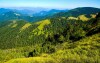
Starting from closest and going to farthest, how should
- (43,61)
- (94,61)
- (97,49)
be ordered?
(94,61), (43,61), (97,49)

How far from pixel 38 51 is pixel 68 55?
45.0 meters

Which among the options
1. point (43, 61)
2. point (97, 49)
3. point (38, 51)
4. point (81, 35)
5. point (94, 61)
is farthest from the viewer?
point (81, 35)

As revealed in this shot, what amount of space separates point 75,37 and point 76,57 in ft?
231

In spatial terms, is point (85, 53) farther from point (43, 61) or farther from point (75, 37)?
point (75, 37)

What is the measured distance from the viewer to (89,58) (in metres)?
78.8

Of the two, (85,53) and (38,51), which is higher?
(85,53)

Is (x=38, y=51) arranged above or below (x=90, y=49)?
below

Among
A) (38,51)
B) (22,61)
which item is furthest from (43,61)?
(38,51)

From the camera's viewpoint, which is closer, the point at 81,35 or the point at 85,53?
the point at 85,53

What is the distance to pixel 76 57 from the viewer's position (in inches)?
3273

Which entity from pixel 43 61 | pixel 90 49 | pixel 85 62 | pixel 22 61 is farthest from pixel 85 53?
pixel 22 61

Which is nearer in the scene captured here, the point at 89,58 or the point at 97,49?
the point at 89,58

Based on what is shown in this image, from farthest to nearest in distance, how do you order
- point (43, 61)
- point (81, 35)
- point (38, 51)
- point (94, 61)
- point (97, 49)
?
point (81, 35), point (38, 51), point (97, 49), point (43, 61), point (94, 61)

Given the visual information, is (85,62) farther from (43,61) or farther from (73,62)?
(43,61)
